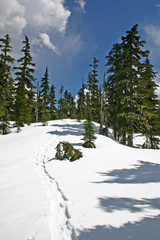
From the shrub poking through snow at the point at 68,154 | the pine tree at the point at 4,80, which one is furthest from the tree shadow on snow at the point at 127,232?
the pine tree at the point at 4,80

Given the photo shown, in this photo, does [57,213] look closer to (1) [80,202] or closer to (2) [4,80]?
(1) [80,202]

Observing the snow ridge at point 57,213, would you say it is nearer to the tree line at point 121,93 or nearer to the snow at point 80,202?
the snow at point 80,202

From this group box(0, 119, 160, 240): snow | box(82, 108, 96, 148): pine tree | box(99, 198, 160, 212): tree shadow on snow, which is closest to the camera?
box(0, 119, 160, 240): snow

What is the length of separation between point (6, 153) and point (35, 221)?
8207 mm

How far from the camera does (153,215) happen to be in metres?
2.93

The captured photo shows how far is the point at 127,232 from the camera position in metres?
2.47

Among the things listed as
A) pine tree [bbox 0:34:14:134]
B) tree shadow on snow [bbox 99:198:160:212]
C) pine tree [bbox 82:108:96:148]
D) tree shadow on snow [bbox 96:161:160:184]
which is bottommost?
tree shadow on snow [bbox 96:161:160:184]

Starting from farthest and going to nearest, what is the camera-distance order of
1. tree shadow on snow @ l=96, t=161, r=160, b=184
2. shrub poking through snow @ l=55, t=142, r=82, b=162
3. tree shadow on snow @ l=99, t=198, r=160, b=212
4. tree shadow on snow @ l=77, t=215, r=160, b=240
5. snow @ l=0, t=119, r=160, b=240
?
1. shrub poking through snow @ l=55, t=142, r=82, b=162
2. tree shadow on snow @ l=96, t=161, r=160, b=184
3. tree shadow on snow @ l=99, t=198, r=160, b=212
4. snow @ l=0, t=119, r=160, b=240
5. tree shadow on snow @ l=77, t=215, r=160, b=240

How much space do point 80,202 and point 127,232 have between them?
1495 mm

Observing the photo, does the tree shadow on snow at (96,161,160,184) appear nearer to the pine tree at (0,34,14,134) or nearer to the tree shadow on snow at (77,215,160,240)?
the tree shadow on snow at (77,215,160,240)

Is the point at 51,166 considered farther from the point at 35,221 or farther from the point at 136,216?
the point at 136,216

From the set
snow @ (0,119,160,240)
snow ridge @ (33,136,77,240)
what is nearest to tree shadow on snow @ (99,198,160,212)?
snow @ (0,119,160,240)

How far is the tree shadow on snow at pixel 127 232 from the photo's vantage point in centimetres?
236

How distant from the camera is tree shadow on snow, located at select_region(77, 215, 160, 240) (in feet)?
7.73
